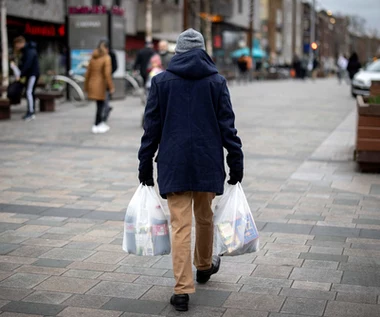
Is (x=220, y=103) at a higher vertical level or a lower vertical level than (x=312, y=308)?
higher

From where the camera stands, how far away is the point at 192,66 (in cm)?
461

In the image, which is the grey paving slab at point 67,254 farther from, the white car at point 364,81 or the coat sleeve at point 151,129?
the white car at point 364,81

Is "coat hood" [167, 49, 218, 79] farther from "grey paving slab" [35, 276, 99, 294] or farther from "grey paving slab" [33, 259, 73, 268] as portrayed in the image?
"grey paving slab" [33, 259, 73, 268]

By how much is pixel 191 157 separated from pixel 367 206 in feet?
12.1

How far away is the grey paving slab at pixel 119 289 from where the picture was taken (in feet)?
16.2

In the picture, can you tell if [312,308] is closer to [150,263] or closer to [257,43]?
[150,263]

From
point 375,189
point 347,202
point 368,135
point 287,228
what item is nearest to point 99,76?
point 368,135

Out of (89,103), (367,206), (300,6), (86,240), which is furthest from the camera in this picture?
(300,6)

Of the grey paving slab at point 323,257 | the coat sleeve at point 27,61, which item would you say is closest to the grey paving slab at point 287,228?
the grey paving slab at point 323,257

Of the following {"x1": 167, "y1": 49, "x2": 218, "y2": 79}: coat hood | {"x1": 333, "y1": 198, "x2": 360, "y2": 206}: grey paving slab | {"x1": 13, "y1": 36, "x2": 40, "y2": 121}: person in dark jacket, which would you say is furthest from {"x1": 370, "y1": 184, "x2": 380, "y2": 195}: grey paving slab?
{"x1": 13, "y1": 36, "x2": 40, "y2": 121}: person in dark jacket

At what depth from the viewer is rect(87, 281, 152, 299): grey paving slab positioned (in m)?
4.93

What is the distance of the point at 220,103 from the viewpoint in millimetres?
4691

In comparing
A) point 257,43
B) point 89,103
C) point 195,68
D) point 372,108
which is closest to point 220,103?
point 195,68

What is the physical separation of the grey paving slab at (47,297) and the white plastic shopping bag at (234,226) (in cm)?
102
